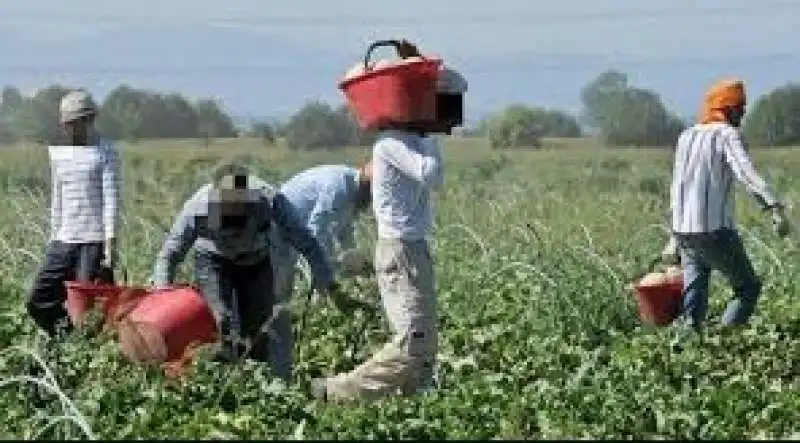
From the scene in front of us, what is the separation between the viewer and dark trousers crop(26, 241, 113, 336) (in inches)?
376

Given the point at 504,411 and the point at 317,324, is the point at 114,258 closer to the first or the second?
the point at 317,324

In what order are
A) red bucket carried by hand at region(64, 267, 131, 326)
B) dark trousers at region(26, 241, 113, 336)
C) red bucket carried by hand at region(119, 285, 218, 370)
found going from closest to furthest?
red bucket carried by hand at region(119, 285, 218, 370)
red bucket carried by hand at region(64, 267, 131, 326)
dark trousers at region(26, 241, 113, 336)

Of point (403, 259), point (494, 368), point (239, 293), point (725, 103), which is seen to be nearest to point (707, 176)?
point (725, 103)

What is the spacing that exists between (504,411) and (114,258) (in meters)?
3.49

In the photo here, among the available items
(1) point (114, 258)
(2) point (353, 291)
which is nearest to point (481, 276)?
(2) point (353, 291)

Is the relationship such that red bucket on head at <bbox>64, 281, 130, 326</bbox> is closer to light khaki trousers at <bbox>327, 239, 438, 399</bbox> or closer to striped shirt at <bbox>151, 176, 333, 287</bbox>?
striped shirt at <bbox>151, 176, 333, 287</bbox>

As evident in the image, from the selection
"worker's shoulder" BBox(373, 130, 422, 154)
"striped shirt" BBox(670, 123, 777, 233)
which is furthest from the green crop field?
"worker's shoulder" BBox(373, 130, 422, 154)

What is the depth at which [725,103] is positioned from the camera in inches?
381

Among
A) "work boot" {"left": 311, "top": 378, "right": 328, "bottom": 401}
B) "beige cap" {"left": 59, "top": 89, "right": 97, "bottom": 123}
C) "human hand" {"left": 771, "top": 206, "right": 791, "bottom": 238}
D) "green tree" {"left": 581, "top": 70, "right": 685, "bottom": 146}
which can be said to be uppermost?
"beige cap" {"left": 59, "top": 89, "right": 97, "bottom": 123}

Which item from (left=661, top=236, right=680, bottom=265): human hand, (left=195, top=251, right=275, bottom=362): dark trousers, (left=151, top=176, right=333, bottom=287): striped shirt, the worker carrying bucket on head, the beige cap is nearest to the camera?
the worker carrying bucket on head

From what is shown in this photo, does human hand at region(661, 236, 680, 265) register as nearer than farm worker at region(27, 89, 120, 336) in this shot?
No

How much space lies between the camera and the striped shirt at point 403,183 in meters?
7.59

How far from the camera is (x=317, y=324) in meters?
10.4

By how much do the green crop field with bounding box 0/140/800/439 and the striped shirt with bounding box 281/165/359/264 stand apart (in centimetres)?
53
